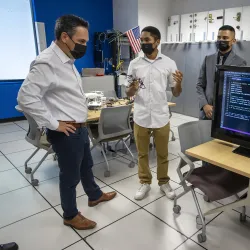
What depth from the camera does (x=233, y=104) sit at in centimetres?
158

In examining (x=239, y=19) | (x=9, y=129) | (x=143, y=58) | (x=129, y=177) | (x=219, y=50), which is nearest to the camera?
(x=143, y=58)

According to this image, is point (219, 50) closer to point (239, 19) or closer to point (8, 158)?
point (239, 19)

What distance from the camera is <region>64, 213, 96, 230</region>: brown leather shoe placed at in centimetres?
194

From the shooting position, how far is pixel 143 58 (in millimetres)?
2213

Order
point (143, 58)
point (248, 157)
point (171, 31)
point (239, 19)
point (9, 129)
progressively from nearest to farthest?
point (248, 157) → point (143, 58) → point (239, 19) → point (9, 129) → point (171, 31)

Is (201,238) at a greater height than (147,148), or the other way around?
(147,148)

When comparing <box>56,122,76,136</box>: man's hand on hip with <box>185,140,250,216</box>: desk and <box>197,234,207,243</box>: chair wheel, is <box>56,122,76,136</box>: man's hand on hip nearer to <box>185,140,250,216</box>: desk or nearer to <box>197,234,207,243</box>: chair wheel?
<box>185,140,250,216</box>: desk

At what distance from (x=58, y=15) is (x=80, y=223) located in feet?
16.7

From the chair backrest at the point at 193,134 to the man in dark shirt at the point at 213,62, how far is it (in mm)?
262

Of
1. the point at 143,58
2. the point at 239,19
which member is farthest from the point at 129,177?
the point at 239,19

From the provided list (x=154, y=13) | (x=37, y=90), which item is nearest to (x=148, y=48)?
(x=37, y=90)

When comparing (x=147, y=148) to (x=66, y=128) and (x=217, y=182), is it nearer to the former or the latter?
(x=217, y=182)

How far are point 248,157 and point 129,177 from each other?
1.58m

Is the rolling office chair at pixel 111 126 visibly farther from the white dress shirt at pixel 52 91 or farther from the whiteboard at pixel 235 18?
the whiteboard at pixel 235 18
